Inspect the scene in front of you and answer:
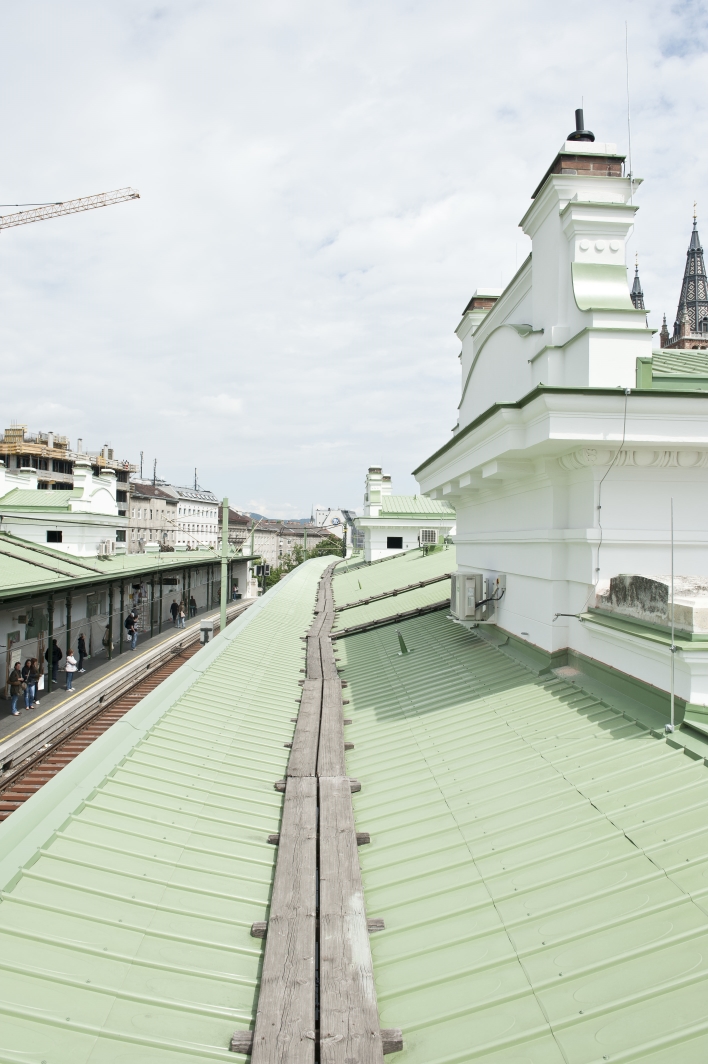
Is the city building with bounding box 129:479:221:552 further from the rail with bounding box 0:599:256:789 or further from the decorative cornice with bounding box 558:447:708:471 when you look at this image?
the decorative cornice with bounding box 558:447:708:471

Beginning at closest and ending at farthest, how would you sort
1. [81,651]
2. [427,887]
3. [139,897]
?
[139,897] → [427,887] → [81,651]

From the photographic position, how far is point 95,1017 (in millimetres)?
2949

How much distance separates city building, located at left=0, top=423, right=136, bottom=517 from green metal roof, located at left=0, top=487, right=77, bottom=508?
24.7m

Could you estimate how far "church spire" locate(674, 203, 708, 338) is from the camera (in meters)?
72.2

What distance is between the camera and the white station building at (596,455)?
548cm

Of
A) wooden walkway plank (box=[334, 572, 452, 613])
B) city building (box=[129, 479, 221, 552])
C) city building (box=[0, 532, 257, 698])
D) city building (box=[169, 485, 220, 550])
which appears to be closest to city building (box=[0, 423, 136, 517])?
city building (box=[129, 479, 221, 552])

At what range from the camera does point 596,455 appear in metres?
6.01

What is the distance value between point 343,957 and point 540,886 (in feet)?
3.72

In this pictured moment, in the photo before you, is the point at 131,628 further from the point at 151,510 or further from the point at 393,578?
the point at 151,510

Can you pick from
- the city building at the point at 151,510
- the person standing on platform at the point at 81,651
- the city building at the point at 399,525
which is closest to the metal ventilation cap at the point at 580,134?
the person standing on platform at the point at 81,651

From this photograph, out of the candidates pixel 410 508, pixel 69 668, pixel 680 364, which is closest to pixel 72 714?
pixel 69 668

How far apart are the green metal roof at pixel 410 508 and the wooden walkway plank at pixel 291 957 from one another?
37.9 m

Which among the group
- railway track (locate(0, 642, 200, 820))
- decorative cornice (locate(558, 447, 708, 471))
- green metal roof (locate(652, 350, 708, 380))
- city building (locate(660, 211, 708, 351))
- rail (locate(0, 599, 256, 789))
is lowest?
railway track (locate(0, 642, 200, 820))

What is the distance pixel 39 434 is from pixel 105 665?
6672 cm
